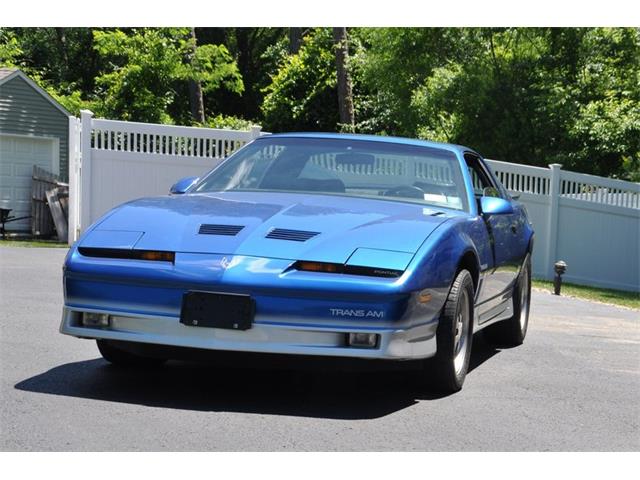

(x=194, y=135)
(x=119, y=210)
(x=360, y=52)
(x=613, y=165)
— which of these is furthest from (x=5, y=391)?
(x=360, y=52)

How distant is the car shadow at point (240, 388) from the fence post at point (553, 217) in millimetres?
11701

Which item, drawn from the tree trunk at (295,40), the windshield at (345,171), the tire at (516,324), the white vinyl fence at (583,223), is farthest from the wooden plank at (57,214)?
the tree trunk at (295,40)

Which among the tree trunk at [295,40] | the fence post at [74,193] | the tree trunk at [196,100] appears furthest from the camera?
the tree trunk at [295,40]

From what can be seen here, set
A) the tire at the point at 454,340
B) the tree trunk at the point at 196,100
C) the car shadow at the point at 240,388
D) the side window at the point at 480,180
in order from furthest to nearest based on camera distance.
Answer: the tree trunk at the point at 196,100, the side window at the point at 480,180, the tire at the point at 454,340, the car shadow at the point at 240,388

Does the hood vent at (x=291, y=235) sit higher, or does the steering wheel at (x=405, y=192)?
the steering wheel at (x=405, y=192)

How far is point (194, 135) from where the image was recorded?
18.4 metres

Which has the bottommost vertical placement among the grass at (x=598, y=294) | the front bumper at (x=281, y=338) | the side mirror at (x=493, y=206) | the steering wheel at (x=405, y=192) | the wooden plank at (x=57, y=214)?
the grass at (x=598, y=294)

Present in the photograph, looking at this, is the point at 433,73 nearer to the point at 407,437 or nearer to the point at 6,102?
the point at 6,102

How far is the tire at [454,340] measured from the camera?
21.4ft

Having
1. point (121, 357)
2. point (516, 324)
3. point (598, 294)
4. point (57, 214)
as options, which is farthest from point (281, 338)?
point (57, 214)

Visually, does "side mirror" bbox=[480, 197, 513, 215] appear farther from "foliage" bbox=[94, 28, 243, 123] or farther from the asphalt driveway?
"foliage" bbox=[94, 28, 243, 123]

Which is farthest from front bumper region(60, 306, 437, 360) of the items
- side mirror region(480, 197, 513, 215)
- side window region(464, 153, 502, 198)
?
side window region(464, 153, 502, 198)

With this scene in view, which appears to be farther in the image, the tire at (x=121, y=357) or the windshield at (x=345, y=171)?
the windshield at (x=345, y=171)

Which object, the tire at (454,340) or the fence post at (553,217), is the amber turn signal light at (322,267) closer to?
the tire at (454,340)
